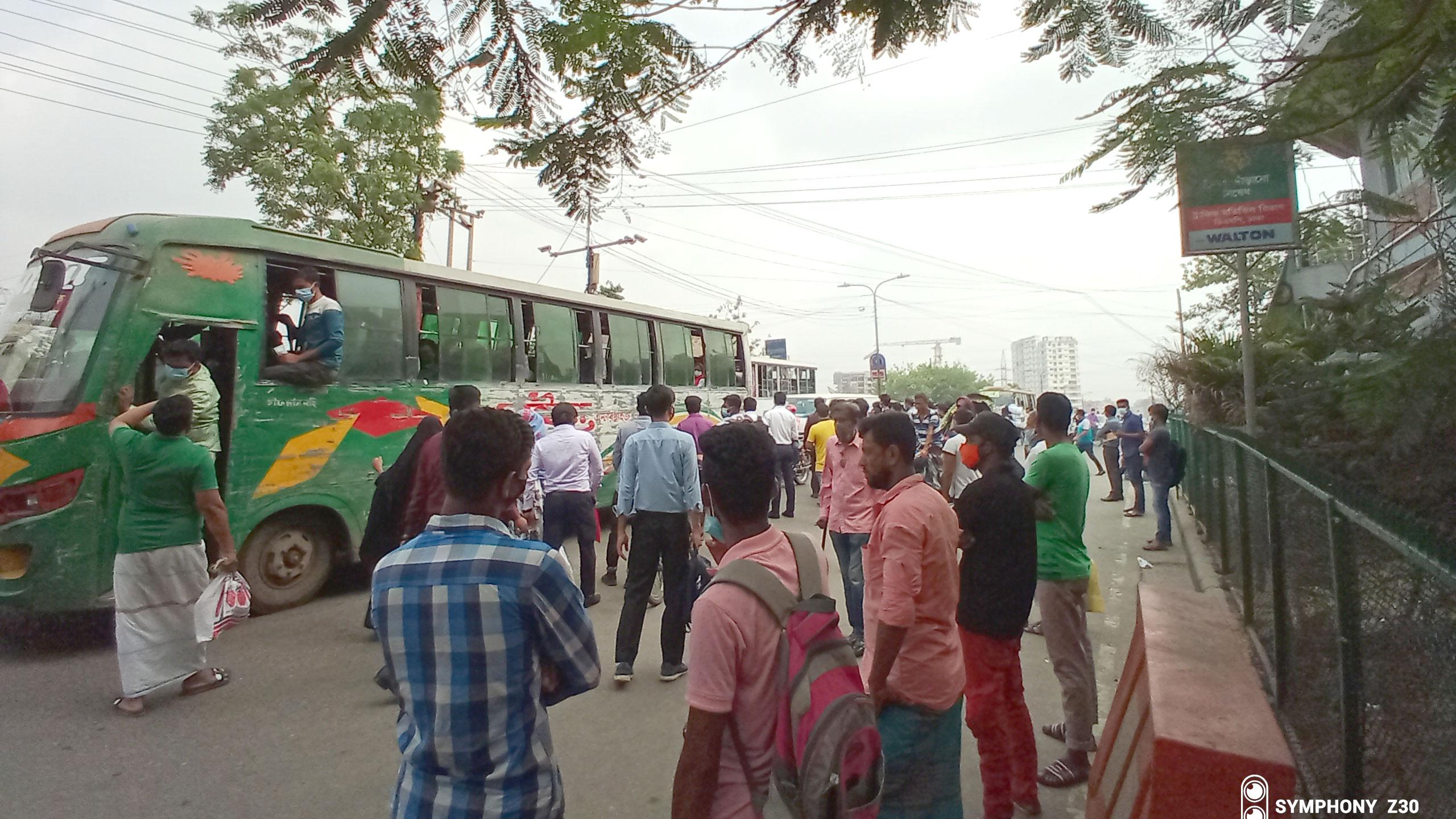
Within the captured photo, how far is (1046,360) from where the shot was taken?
158125 millimetres

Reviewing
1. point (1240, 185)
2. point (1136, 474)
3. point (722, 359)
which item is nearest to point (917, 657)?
point (1240, 185)

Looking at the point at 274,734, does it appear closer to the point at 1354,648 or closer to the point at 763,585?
the point at 763,585

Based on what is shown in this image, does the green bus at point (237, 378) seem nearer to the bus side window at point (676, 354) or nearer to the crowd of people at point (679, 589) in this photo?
the crowd of people at point (679, 589)

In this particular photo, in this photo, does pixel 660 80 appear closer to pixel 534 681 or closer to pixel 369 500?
pixel 534 681

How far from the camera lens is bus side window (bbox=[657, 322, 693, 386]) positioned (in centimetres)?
1216

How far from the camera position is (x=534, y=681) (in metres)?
1.78

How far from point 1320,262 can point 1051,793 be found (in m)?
3.36

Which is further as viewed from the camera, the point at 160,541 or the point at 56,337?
the point at 56,337

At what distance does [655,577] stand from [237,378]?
3.86 metres

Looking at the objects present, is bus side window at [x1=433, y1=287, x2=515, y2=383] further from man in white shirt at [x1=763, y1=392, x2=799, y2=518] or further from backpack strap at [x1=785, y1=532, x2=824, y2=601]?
backpack strap at [x1=785, y1=532, x2=824, y2=601]

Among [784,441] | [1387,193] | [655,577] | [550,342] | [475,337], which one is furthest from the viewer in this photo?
[784,441]

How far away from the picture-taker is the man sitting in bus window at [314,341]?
6.48 meters

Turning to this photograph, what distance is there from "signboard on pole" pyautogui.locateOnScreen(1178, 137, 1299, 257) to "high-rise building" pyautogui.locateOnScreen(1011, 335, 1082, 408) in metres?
160

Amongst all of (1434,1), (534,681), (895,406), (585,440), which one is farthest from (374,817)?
(895,406)
